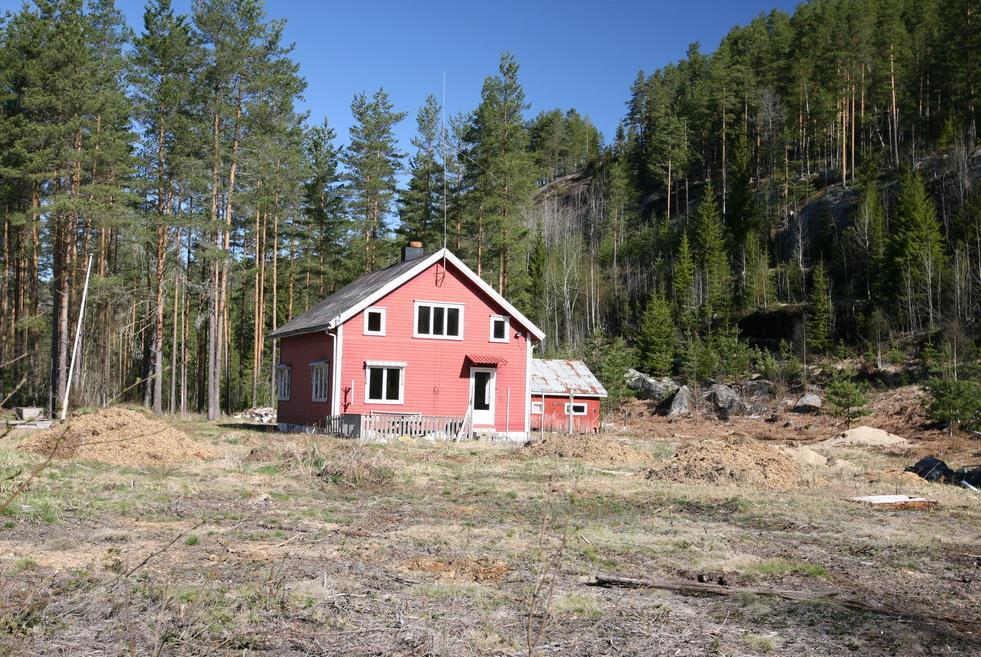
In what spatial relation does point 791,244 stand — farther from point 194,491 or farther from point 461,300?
point 194,491

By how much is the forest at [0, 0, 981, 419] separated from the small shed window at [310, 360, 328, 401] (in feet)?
27.8

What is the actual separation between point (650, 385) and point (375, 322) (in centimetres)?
2685

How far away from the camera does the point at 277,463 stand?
17344 mm

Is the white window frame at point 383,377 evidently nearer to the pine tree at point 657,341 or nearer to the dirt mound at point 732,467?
the dirt mound at point 732,467

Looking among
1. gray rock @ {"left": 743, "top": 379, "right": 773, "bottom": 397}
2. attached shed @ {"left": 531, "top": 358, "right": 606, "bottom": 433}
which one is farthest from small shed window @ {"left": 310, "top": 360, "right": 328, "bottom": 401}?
gray rock @ {"left": 743, "top": 379, "right": 773, "bottom": 397}

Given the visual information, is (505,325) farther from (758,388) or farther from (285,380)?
(758,388)

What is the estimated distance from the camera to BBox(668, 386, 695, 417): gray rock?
45.7 metres

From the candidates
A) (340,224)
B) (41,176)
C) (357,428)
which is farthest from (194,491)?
(340,224)

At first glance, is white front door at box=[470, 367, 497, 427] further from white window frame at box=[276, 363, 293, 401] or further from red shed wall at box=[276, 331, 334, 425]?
white window frame at box=[276, 363, 293, 401]

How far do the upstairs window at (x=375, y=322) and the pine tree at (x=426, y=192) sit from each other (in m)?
21.9

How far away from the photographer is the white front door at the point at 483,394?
30.0 m

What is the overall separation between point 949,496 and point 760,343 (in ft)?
145

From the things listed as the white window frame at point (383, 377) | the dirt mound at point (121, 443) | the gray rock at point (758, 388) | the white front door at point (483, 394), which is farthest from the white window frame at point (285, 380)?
the gray rock at point (758, 388)

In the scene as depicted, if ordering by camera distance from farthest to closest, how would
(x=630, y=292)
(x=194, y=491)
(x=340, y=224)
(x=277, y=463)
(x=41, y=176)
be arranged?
(x=630, y=292), (x=340, y=224), (x=41, y=176), (x=277, y=463), (x=194, y=491)
